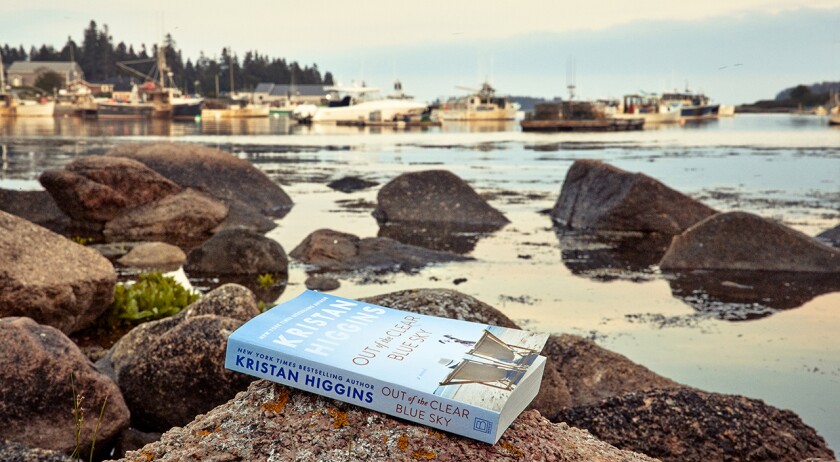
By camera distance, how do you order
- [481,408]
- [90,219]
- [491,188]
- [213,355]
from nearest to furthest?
[481,408] → [213,355] → [90,219] → [491,188]

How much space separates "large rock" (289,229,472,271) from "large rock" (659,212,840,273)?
313 cm

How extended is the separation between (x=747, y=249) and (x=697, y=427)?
7.43m

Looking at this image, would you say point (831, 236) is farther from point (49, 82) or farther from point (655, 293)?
point (49, 82)

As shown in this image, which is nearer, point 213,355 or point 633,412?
point 633,412

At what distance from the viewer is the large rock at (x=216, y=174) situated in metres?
17.1

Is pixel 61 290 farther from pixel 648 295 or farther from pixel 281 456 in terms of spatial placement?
pixel 648 295

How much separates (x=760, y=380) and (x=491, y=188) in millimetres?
15891

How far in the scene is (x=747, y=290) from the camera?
9.92m

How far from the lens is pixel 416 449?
2.05 m

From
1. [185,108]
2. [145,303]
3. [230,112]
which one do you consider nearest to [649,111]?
[230,112]

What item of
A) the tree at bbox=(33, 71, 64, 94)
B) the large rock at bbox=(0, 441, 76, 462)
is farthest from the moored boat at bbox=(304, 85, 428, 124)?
the large rock at bbox=(0, 441, 76, 462)

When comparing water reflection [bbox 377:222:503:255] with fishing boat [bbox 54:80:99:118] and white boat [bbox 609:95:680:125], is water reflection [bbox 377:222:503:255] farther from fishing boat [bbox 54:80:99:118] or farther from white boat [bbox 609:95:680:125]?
fishing boat [bbox 54:80:99:118]

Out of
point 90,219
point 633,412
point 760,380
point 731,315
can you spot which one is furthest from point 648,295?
point 90,219

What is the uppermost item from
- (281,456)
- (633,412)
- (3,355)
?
(281,456)
